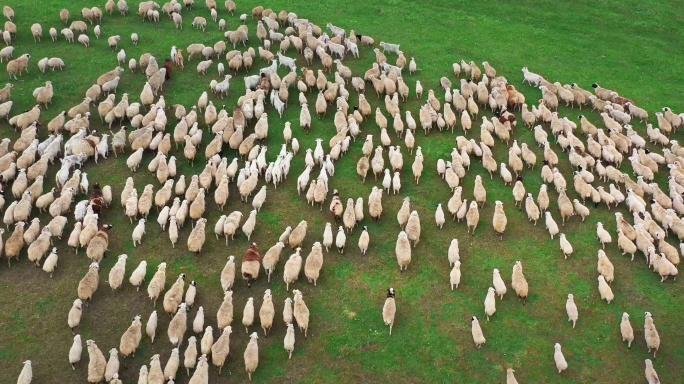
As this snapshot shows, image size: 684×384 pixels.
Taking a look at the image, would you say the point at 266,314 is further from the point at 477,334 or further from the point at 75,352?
the point at 477,334

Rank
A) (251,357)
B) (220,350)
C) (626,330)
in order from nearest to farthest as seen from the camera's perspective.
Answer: (251,357) → (220,350) → (626,330)

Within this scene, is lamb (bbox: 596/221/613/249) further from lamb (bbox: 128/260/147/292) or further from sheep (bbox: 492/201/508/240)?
lamb (bbox: 128/260/147/292)

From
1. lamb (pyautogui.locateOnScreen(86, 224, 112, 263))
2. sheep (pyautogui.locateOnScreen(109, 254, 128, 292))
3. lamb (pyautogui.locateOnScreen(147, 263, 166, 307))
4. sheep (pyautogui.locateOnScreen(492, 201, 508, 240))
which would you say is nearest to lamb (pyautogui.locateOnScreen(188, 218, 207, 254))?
lamb (pyautogui.locateOnScreen(147, 263, 166, 307))

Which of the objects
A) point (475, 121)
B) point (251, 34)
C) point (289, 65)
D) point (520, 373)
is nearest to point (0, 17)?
point (251, 34)

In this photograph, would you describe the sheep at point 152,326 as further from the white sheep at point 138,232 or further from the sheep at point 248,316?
the white sheep at point 138,232

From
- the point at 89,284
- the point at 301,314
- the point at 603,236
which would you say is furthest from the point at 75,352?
the point at 603,236

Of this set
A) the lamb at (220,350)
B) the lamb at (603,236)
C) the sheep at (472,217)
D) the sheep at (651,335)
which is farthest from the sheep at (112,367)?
the lamb at (603,236)

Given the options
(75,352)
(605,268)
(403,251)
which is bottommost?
(75,352)
